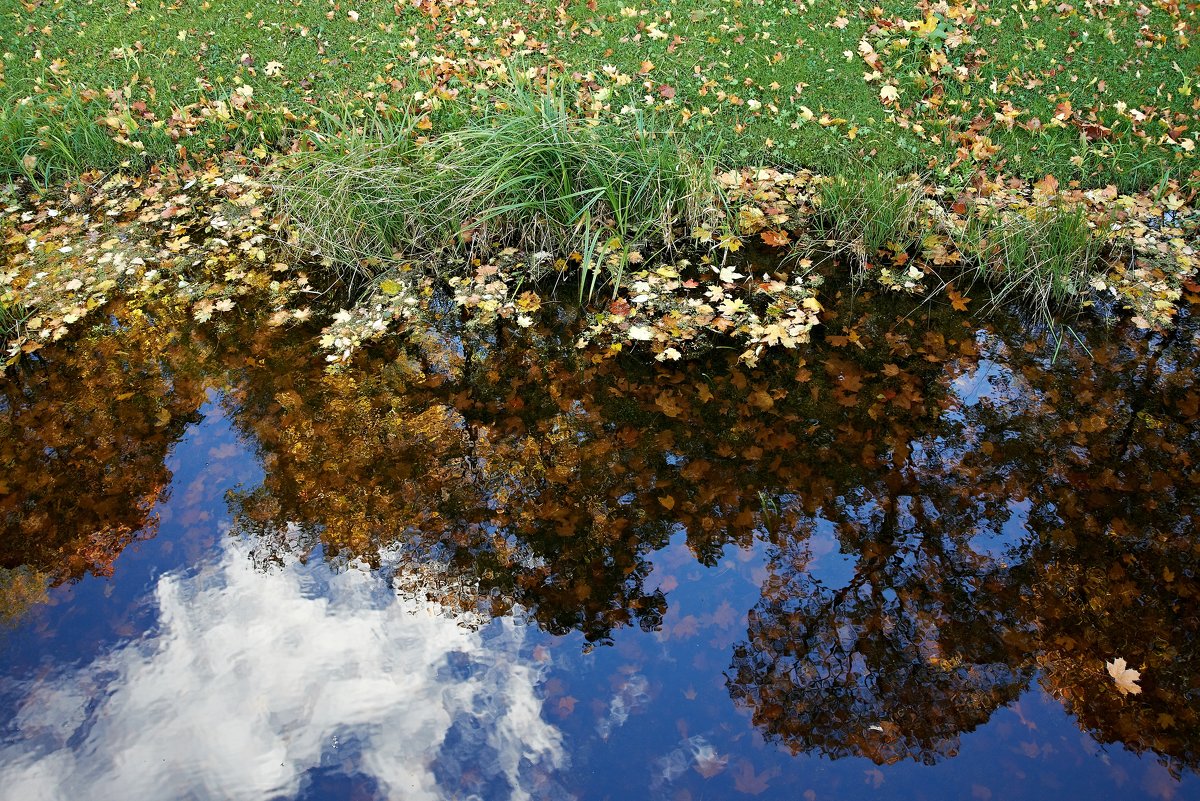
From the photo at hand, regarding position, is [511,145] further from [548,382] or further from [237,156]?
[237,156]

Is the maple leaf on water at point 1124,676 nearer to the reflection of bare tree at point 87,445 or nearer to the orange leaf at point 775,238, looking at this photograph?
the orange leaf at point 775,238

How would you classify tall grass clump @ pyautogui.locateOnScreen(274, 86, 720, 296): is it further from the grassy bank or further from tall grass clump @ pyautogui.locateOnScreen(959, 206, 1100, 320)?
tall grass clump @ pyautogui.locateOnScreen(959, 206, 1100, 320)

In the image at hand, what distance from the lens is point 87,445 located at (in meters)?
4.23

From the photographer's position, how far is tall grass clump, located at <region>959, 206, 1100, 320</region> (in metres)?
4.55

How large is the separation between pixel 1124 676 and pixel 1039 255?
2739mm

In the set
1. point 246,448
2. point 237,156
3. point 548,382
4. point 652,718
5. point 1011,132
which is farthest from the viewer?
point 237,156

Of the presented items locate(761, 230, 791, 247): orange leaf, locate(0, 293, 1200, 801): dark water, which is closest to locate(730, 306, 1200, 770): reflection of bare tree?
locate(0, 293, 1200, 801): dark water

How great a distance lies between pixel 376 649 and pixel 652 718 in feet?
3.99

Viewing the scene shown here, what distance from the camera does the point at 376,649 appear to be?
3.24 m

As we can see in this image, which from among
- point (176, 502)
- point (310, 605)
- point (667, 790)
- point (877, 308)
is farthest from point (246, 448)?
point (877, 308)

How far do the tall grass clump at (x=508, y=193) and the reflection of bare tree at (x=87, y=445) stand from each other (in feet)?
4.58

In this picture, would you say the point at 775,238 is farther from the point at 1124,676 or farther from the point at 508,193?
the point at 1124,676

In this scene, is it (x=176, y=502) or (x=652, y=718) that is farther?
(x=176, y=502)

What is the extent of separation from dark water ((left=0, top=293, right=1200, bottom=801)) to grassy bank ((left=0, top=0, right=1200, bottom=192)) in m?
2.02
